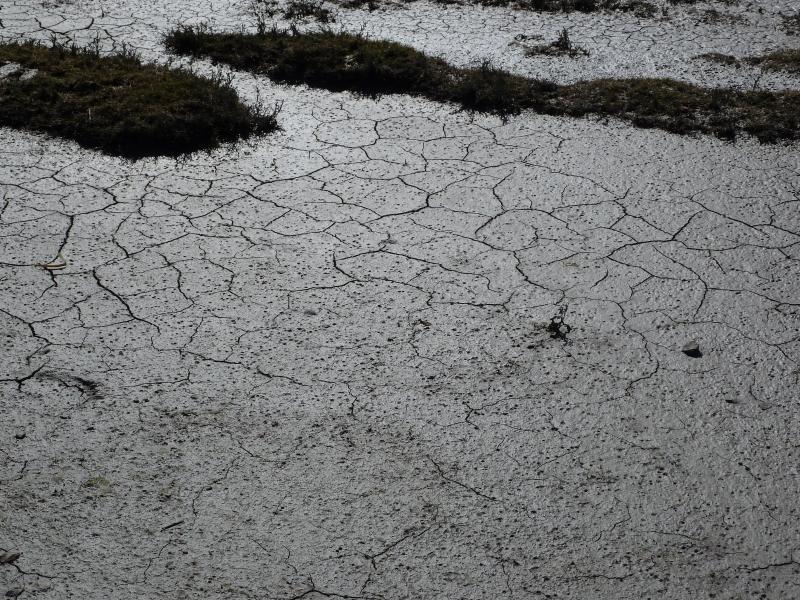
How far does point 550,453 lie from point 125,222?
2.65 meters

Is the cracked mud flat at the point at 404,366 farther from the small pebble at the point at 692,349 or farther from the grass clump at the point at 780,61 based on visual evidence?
the grass clump at the point at 780,61

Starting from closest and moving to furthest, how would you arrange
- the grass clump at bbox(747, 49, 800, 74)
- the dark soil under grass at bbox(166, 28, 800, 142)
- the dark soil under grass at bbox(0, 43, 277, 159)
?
the dark soil under grass at bbox(0, 43, 277, 159)
the dark soil under grass at bbox(166, 28, 800, 142)
the grass clump at bbox(747, 49, 800, 74)

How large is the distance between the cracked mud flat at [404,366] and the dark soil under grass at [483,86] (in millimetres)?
298

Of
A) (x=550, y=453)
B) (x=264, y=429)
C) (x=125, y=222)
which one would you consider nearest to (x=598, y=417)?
(x=550, y=453)

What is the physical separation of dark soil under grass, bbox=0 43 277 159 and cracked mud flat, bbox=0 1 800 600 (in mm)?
203

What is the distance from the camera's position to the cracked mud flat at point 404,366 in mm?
2881

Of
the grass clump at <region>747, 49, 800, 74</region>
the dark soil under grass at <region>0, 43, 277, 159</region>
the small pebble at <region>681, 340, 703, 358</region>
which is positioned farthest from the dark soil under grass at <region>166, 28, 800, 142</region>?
the small pebble at <region>681, 340, 703, 358</region>

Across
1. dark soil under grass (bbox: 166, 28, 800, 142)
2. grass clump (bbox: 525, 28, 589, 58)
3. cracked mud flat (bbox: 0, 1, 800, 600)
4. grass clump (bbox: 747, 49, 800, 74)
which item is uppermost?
grass clump (bbox: 747, 49, 800, 74)

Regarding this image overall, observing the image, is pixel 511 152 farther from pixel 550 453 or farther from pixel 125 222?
pixel 550 453

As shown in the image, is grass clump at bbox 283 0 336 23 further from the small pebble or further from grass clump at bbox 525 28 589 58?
the small pebble

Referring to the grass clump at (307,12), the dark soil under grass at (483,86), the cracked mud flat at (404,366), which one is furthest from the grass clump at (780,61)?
the grass clump at (307,12)

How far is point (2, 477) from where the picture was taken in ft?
10.2

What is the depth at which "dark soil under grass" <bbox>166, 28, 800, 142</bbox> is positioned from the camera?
592 centimetres

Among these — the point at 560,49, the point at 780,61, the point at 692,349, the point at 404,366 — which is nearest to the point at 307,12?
the point at 560,49
